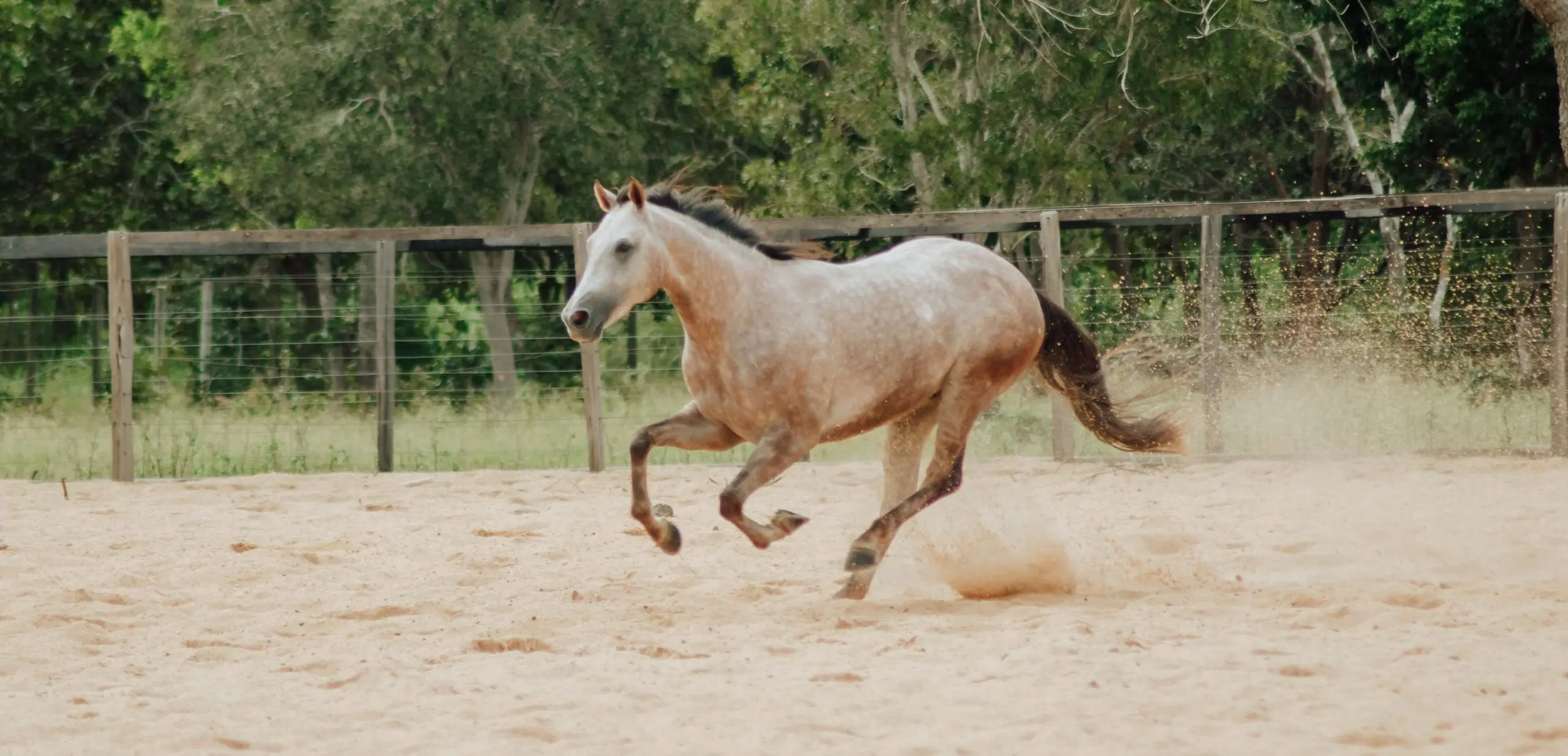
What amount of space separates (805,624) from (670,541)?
661mm

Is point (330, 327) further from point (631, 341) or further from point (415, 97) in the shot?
point (415, 97)

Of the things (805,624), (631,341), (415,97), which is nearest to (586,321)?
(805,624)

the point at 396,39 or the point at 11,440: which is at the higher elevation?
the point at 396,39

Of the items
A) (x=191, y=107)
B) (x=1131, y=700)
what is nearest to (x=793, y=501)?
(x=1131, y=700)

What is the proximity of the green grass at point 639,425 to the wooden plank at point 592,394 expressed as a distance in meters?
0.24

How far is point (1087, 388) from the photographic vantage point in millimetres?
7293

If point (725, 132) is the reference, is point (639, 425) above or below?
below

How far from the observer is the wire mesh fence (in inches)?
452

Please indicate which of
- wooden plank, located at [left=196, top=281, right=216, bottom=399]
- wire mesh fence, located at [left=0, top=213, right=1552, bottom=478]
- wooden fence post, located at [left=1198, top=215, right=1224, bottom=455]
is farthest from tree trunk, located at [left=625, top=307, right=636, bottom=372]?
wooden fence post, located at [left=1198, top=215, right=1224, bottom=455]

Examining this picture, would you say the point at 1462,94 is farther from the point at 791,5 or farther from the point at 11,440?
the point at 11,440

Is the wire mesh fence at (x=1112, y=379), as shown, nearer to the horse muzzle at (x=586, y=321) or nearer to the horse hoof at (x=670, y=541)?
the horse hoof at (x=670, y=541)

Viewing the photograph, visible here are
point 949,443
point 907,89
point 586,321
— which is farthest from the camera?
point 907,89

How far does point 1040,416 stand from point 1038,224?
2591 millimetres

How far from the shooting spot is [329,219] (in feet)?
63.1
